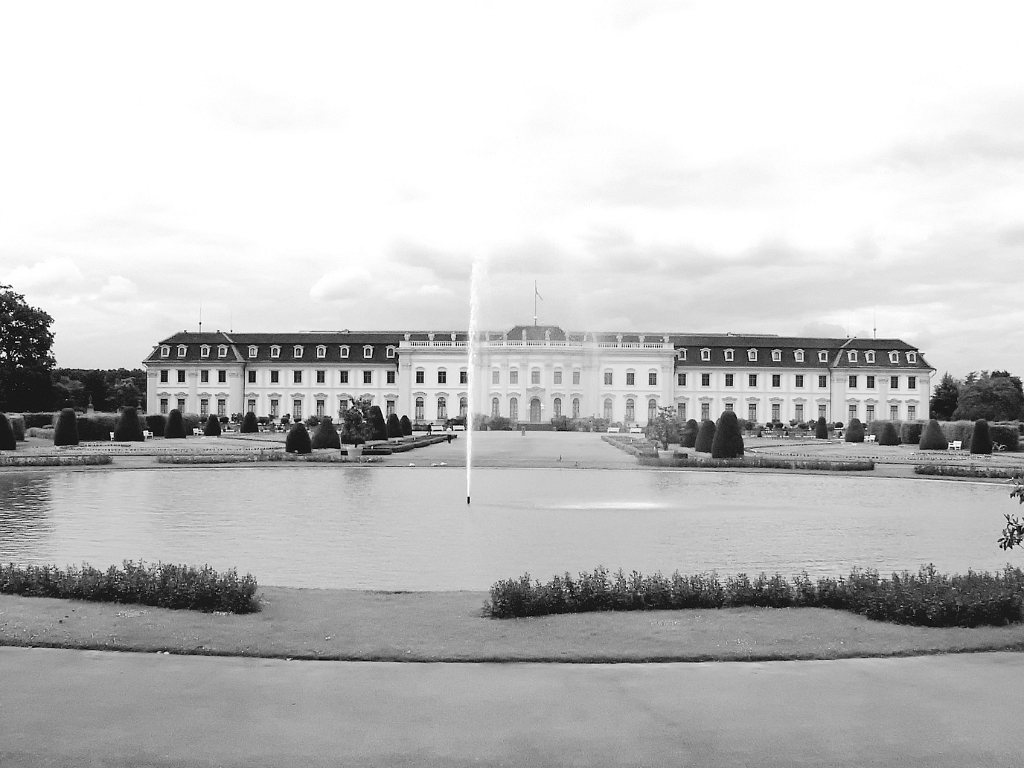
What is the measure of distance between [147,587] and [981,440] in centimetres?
3837

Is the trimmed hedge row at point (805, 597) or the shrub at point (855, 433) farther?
the shrub at point (855, 433)

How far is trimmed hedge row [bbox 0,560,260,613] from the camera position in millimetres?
8227

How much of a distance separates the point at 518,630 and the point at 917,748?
127 inches

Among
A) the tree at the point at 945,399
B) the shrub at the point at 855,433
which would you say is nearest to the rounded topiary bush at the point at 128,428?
the shrub at the point at 855,433

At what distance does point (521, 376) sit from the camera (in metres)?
84.3

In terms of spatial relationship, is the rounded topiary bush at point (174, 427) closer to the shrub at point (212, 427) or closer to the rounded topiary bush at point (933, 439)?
the shrub at point (212, 427)

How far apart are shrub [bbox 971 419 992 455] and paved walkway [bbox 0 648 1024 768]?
3609cm

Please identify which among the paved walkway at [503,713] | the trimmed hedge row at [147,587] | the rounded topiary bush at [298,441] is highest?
the rounded topiary bush at [298,441]

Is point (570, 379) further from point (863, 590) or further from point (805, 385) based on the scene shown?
point (863, 590)

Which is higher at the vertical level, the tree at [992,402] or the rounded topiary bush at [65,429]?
the tree at [992,402]

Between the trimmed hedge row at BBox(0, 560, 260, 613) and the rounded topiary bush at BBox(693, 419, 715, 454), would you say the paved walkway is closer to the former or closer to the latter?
the trimmed hedge row at BBox(0, 560, 260, 613)

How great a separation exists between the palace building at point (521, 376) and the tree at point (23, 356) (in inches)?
794

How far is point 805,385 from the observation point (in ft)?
272

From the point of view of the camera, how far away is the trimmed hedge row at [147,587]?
8.23m
